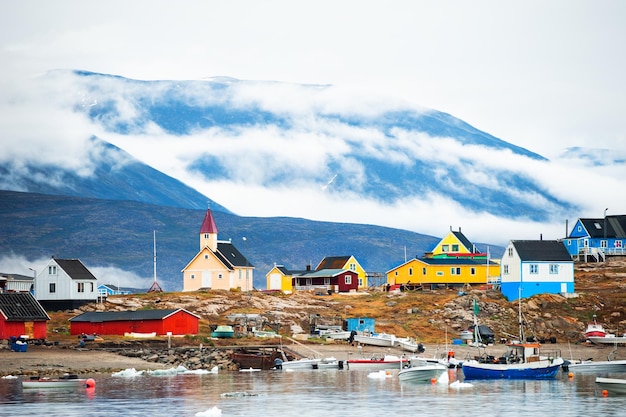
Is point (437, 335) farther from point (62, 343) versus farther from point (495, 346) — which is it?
point (62, 343)

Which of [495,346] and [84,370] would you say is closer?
[84,370]

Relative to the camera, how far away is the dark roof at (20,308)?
338 feet

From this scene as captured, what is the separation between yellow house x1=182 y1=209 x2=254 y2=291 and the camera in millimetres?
145875

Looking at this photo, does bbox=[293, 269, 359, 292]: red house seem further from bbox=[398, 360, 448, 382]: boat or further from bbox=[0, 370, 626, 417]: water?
bbox=[398, 360, 448, 382]: boat

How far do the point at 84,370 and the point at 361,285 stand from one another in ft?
251

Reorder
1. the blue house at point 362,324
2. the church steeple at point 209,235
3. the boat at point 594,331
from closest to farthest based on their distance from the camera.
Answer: the boat at point 594,331
the blue house at point 362,324
the church steeple at point 209,235

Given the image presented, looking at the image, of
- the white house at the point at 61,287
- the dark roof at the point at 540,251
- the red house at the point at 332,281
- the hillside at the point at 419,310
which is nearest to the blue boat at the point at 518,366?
the hillside at the point at 419,310

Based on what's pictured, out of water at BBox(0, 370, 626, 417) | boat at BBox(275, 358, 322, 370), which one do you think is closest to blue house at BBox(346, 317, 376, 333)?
boat at BBox(275, 358, 322, 370)

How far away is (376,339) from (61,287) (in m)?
35.2

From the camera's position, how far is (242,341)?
108 metres

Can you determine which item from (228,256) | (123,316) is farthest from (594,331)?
(228,256)

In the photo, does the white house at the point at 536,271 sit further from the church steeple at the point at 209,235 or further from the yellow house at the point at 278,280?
the church steeple at the point at 209,235

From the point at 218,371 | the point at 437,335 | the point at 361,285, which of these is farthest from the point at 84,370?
the point at 361,285

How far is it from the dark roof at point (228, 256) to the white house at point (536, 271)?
37669mm
